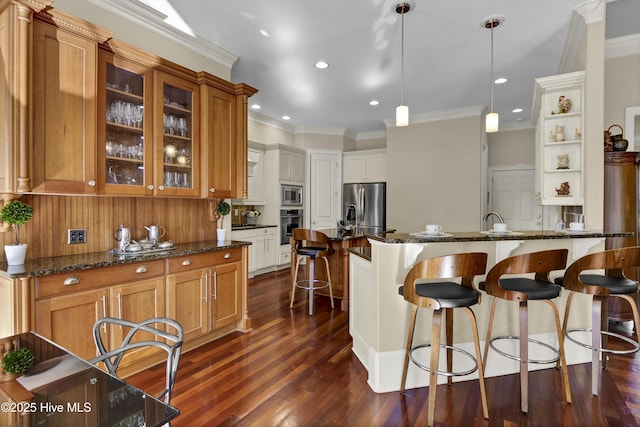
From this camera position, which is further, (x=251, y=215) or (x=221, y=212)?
(x=251, y=215)

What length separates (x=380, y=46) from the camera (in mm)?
3523

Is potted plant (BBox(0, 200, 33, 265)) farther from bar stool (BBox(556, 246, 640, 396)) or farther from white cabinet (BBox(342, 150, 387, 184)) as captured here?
white cabinet (BBox(342, 150, 387, 184))

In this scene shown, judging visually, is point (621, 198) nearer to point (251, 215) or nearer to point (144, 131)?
point (144, 131)

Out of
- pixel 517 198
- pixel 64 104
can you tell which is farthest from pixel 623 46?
pixel 64 104

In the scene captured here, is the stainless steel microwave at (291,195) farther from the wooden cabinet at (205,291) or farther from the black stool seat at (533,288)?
the black stool seat at (533,288)

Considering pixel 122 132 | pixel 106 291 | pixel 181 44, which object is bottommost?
pixel 106 291

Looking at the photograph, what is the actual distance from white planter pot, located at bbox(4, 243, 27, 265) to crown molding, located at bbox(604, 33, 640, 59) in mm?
5484

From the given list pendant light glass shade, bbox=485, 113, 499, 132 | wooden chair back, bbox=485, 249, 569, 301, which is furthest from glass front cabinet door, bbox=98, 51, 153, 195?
pendant light glass shade, bbox=485, 113, 499, 132

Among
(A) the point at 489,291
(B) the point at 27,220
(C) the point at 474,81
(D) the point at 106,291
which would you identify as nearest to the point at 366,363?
(A) the point at 489,291

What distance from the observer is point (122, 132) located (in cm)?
261

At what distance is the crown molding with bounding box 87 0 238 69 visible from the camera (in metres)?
2.71

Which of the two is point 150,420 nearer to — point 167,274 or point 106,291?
point 106,291

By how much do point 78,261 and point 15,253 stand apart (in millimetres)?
323

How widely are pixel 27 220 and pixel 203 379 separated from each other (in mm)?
1556
